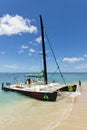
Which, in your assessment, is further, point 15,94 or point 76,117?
point 15,94

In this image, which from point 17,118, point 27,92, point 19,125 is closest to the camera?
point 19,125

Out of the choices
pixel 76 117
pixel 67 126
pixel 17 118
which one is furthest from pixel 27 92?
pixel 67 126

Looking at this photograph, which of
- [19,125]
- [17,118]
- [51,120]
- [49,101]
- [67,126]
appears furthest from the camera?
[49,101]

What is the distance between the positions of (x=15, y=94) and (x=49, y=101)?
759 centimetres

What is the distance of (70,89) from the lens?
28.8 meters

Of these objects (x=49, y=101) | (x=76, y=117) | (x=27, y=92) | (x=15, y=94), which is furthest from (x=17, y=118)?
(x=15, y=94)

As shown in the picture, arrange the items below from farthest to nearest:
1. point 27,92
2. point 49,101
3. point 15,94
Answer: point 15,94 → point 27,92 → point 49,101

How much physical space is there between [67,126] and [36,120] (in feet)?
8.99

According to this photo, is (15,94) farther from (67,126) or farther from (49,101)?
(67,126)

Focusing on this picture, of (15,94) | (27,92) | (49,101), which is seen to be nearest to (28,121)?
(49,101)

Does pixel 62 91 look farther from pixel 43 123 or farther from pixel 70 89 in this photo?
pixel 43 123

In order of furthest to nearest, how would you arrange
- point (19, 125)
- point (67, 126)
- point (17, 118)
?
point (17, 118) → point (19, 125) → point (67, 126)

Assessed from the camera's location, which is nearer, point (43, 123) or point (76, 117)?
point (43, 123)

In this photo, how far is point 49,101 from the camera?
69.1 feet
